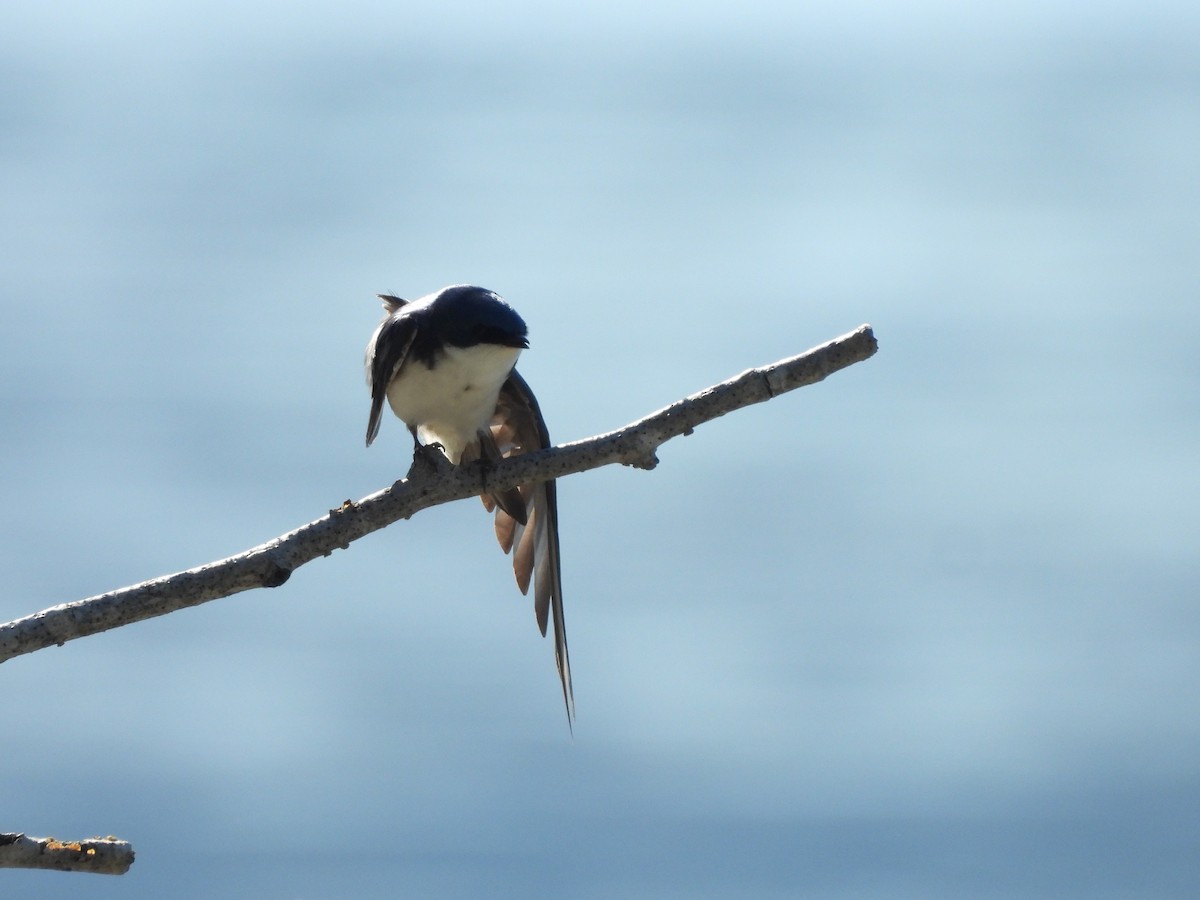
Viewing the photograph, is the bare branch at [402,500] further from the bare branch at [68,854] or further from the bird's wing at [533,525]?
the bird's wing at [533,525]

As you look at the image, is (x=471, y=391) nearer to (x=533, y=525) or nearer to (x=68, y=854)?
(x=533, y=525)

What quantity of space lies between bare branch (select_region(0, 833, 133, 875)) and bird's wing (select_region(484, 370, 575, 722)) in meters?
2.46

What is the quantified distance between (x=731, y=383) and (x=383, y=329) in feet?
8.50

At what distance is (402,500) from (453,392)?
178cm

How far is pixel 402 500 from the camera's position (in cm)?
399

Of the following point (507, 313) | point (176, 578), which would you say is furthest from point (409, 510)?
point (507, 313)

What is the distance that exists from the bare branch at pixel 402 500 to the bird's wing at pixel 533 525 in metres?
1.20

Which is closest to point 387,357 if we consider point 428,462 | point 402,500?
point 428,462

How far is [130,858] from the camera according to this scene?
110 inches

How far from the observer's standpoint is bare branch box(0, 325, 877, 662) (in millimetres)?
3131

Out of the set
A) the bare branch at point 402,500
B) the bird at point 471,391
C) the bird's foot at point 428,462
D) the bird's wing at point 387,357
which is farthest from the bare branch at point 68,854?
the bird's wing at point 387,357

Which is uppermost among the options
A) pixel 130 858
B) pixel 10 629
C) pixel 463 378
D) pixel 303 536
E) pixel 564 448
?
pixel 463 378

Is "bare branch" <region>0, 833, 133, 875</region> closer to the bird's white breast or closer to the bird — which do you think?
the bird

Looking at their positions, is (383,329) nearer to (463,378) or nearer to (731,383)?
(463,378)
